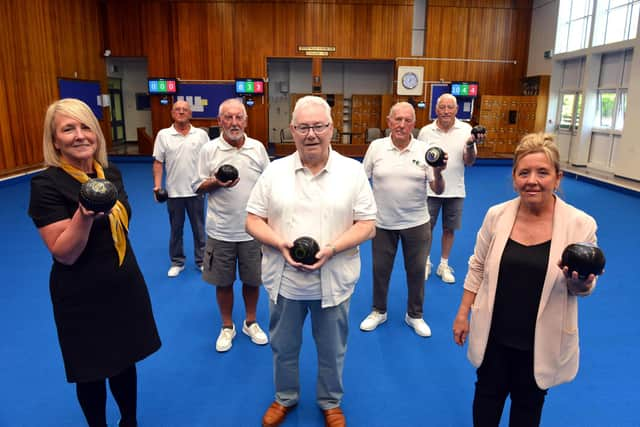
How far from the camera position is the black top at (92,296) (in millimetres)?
1517

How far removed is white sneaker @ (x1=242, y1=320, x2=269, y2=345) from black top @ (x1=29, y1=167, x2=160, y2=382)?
1.17 metres

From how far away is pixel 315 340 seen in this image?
2.08 m

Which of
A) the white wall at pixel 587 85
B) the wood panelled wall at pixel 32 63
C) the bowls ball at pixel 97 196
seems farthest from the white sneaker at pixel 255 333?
the white wall at pixel 587 85

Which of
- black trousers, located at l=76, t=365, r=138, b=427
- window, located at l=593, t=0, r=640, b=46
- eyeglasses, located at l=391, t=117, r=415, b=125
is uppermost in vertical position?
window, located at l=593, t=0, r=640, b=46

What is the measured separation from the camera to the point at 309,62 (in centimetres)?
1341

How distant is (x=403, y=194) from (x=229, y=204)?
1107 mm

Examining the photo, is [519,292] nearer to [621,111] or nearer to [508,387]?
[508,387]

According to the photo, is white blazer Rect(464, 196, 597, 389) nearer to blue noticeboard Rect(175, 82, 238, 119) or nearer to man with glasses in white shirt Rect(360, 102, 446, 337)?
man with glasses in white shirt Rect(360, 102, 446, 337)

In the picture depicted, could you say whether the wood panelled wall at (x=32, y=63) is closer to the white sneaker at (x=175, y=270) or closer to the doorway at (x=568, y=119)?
the white sneaker at (x=175, y=270)

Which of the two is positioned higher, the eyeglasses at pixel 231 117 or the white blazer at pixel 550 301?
the eyeglasses at pixel 231 117

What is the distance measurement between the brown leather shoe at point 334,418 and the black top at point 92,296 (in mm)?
936

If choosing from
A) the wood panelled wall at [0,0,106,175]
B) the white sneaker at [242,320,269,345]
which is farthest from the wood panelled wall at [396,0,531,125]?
the white sneaker at [242,320,269,345]

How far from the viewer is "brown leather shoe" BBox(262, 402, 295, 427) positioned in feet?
6.93

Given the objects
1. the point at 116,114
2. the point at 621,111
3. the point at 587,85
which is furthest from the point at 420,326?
the point at 116,114
